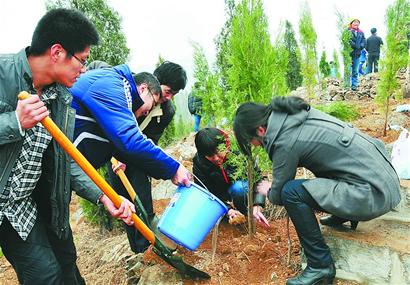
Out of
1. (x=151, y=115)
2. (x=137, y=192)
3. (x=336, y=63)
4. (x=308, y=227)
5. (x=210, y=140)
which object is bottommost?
(x=336, y=63)

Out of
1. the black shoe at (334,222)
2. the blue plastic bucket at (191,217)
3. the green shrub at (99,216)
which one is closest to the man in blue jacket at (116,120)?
the blue plastic bucket at (191,217)

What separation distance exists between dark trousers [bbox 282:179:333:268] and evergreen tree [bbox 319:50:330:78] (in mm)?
12060

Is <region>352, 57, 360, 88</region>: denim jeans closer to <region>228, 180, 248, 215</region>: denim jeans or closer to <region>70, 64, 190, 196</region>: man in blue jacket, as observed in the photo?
<region>228, 180, 248, 215</region>: denim jeans

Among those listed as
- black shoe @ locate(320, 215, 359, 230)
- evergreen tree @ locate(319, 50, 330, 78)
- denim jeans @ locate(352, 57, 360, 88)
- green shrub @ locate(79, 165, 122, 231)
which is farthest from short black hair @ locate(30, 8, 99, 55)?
evergreen tree @ locate(319, 50, 330, 78)

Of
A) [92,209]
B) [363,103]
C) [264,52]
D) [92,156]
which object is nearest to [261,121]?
[264,52]

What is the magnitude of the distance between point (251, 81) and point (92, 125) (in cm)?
132

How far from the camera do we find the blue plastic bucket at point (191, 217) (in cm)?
259

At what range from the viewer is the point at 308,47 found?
9734 millimetres

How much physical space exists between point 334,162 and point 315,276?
768 millimetres

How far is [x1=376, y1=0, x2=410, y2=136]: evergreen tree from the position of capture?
6398 millimetres

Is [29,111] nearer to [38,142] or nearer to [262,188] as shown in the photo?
[38,142]

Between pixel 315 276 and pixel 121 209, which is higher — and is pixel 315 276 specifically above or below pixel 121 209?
below

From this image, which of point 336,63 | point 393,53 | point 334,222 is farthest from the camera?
point 336,63

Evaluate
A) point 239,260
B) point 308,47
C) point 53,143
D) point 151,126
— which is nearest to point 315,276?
point 239,260
